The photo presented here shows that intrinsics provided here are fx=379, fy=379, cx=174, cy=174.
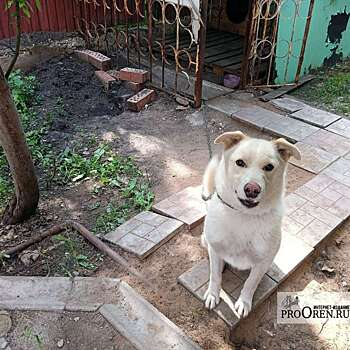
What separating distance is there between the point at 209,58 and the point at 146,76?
4.32 feet

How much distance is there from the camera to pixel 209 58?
6.26 m

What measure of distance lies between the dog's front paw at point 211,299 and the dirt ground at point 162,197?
59 mm

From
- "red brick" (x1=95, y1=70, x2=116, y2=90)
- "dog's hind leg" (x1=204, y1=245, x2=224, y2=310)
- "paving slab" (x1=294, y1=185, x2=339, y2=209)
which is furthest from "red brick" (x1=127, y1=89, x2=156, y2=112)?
"dog's hind leg" (x1=204, y1=245, x2=224, y2=310)

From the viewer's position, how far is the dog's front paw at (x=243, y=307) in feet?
7.88

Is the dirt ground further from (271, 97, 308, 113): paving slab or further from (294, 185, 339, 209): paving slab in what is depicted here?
(271, 97, 308, 113): paving slab

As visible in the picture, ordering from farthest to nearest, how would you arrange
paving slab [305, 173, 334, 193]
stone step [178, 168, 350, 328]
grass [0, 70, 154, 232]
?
paving slab [305, 173, 334, 193]
grass [0, 70, 154, 232]
stone step [178, 168, 350, 328]

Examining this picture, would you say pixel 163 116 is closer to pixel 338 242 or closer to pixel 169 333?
pixel 338 242

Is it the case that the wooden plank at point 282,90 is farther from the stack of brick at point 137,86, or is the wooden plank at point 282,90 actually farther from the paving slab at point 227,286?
the paving slab at point 227,286

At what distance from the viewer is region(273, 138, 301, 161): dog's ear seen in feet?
6.90

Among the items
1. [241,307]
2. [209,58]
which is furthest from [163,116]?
[241,307]

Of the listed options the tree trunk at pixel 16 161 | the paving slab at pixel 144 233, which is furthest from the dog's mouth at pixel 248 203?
the tree trunk at pixel 16 161

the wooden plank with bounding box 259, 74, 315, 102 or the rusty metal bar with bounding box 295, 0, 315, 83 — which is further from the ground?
the rusty metal bar with bounding box 295, 0, 315, 83

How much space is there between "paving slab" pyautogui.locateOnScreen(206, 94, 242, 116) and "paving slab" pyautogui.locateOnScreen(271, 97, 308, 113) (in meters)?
0.52

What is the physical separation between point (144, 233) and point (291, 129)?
2.49 meters
